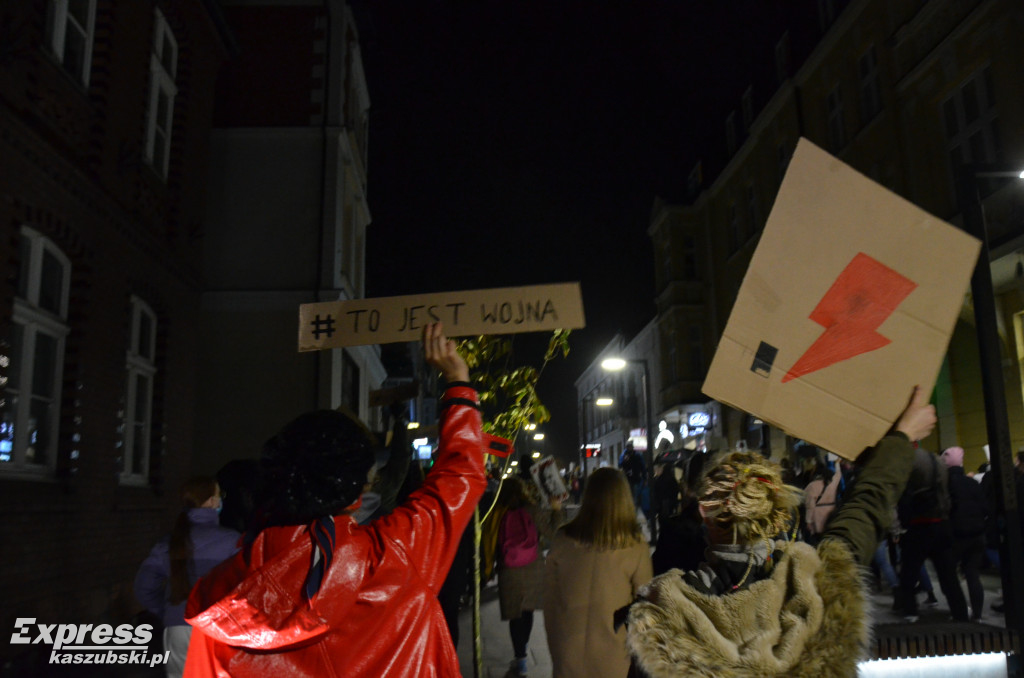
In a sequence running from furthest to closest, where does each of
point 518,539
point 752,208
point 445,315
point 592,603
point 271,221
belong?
point 752,208, point 271,221, point 518,539, point 592,603, point 445,315

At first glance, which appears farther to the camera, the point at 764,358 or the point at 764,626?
the point at 764,358

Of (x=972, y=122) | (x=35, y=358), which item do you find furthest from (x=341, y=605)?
(x=972, y=122)

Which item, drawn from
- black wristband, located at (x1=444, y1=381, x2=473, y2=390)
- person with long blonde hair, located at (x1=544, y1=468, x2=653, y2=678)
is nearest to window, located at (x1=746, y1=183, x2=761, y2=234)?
person with long blonde hair, located at (x1=544, y1=468, x2=653, y2=678)

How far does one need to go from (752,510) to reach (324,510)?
4.21 feet

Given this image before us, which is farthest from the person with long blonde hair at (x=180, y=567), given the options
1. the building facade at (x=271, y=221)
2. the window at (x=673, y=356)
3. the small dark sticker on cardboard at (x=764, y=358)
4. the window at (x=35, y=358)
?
the window at (x=673, y=356)

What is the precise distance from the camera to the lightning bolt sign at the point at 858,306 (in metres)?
2.66

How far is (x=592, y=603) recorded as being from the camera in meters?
4.82

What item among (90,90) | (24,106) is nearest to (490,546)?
(24,106)

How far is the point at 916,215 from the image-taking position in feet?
8.61

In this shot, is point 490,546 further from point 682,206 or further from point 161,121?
point 682,206

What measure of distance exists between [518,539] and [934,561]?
458cm

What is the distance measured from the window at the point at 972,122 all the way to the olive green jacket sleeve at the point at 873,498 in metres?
14.3

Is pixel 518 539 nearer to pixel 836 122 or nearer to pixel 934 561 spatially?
pixel 934 561

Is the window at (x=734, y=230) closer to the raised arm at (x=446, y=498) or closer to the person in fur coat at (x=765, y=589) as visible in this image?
the person in fur coat at (x=765, y=589)
